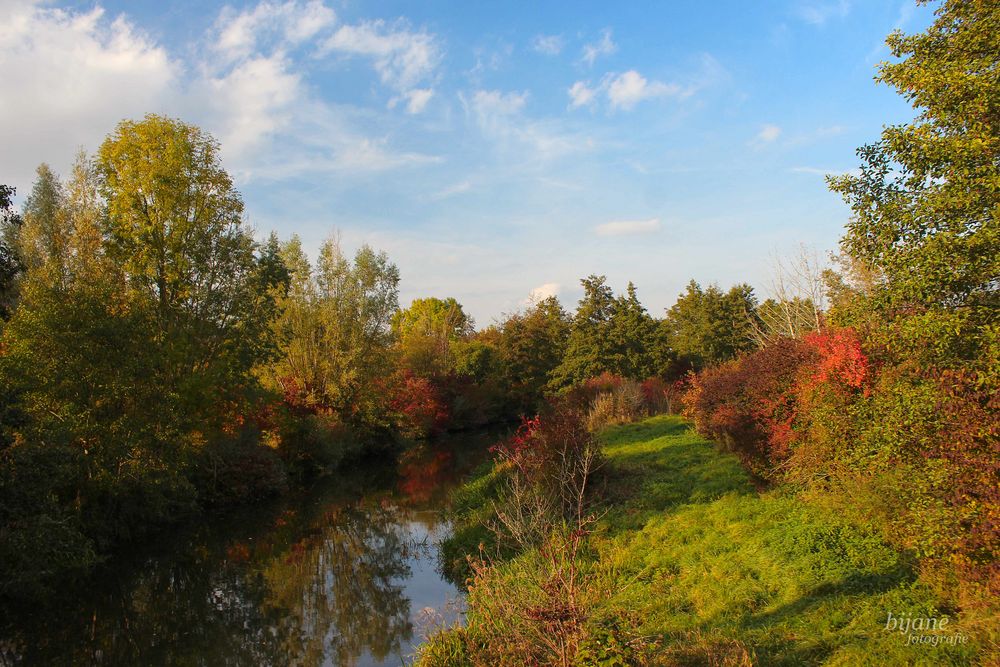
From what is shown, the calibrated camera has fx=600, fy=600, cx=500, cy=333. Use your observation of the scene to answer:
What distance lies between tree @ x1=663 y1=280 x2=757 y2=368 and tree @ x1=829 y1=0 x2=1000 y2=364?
3846cm

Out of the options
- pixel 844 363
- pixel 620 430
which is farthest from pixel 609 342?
pixel 844 363

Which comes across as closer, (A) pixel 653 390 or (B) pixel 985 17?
(B) pixel 985 17

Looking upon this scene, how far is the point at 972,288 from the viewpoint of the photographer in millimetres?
6660

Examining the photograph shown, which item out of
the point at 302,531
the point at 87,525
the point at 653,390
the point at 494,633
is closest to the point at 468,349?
the point at 653,390

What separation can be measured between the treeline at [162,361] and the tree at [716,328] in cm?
1196

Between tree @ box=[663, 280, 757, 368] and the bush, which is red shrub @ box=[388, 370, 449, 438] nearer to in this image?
the bush

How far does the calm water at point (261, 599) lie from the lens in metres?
10.1

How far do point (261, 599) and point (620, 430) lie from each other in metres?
16.2

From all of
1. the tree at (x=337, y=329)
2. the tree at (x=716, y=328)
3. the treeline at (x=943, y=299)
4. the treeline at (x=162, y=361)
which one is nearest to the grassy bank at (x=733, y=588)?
the treeline at (x=943, y=299)

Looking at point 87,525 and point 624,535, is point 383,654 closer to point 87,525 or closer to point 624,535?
point 624,535

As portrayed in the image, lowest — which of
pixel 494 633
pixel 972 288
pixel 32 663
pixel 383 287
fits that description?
pixel 32 663

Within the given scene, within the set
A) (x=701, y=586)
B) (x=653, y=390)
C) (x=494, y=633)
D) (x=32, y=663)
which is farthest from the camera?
(x=653, y=390)

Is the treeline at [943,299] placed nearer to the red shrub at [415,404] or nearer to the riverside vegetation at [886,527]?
the riverside vegetation at [886,527]

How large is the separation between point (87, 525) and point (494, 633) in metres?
13.3
